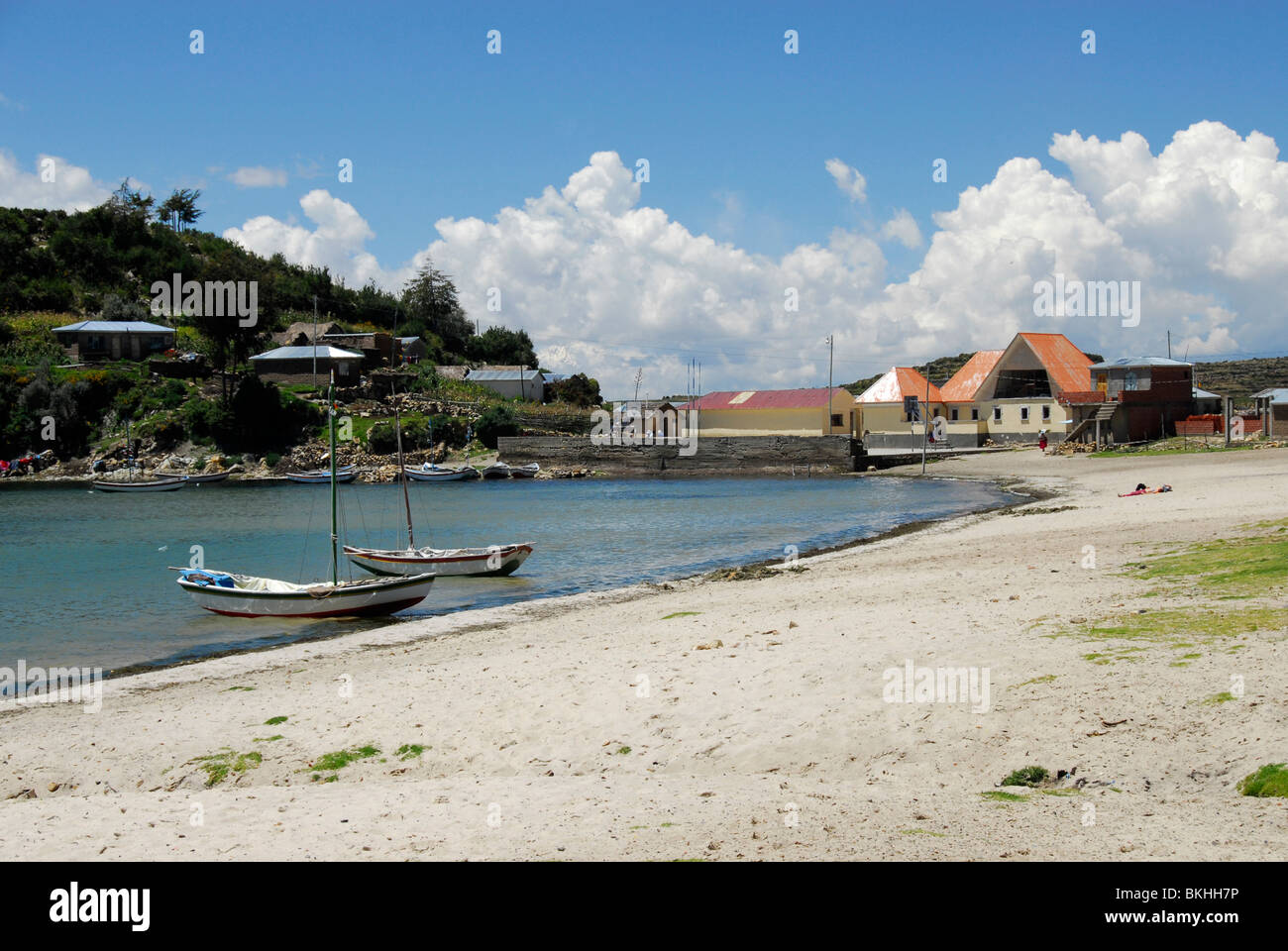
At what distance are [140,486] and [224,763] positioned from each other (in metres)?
71.5

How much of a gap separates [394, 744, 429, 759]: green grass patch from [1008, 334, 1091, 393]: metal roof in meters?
76.6

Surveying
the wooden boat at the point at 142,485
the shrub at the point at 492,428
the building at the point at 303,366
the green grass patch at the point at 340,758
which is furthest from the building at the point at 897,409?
the green grass patch at the point at 340,758

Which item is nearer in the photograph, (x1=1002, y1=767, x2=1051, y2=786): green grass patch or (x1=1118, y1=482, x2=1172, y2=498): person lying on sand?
(x1=1002, y1=767, x2=1051, y2=786): green grass patch

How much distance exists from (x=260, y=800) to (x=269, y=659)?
9948mm

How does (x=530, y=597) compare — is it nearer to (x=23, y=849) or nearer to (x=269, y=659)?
(x=269, y=659)

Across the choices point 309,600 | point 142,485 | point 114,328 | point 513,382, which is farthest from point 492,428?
point 309,600

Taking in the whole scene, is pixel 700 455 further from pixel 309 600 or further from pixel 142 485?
pixel 309 600

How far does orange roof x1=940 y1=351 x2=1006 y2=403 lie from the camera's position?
8225cm

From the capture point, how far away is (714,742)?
988 cm

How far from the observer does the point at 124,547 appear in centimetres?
3841

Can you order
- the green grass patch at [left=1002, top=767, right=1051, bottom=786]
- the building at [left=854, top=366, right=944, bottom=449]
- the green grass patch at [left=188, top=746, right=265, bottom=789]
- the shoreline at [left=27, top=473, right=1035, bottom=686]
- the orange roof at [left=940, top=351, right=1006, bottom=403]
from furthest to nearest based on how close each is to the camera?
the building at [left=854, top=366, right=944, bottom=449] < the orange roof at [left=940, top=351, right=1006, bottom=403] < the shoreline at [left=27, top=473, right=1035, bottom=686] < the green grass patch at [left=188, top=746, right=265, bottom=789] < the green grass patch at [left=1002, top=767, right=1051, bottom=786]

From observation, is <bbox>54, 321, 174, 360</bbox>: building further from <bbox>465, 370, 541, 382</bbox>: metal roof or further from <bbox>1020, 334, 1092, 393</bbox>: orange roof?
<bbox>1020, 334, 1092, 393</bbox>: orange roof

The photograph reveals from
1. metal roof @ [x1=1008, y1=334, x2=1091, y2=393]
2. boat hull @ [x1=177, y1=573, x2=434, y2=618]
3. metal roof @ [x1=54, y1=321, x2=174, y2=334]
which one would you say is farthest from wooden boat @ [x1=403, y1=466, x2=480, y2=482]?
boat hull @ [x1=177, y1=573, x2=434, y2=618]

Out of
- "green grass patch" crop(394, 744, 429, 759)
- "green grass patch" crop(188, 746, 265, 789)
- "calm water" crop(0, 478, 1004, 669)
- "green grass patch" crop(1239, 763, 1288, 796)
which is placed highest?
"green grass patch" crop(1239, 763, 1288, 796)
